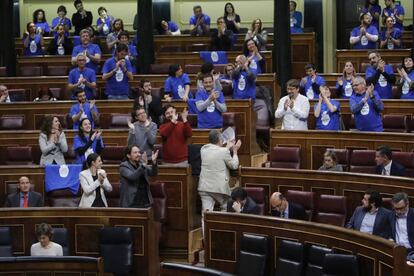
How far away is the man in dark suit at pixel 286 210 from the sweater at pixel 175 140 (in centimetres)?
200

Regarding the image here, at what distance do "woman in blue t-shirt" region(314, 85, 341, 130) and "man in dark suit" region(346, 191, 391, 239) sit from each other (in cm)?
287

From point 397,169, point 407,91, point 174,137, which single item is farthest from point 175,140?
point 407,91

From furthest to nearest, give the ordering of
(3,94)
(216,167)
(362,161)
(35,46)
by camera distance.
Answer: (35,46) < (3,94) < (362,161) < (216,167)

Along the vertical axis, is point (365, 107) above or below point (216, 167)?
above

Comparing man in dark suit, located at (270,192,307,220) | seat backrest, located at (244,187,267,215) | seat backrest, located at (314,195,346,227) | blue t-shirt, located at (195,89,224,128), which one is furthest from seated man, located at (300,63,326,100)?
man in dark suit, located at (270,192,307,220)

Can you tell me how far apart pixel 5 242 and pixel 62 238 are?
25.3 inches

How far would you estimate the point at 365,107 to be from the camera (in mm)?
12961

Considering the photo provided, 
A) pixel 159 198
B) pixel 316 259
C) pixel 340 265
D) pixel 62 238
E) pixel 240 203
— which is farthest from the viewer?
pixel 159 198

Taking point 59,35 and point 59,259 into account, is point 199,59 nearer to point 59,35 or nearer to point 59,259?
point 59,35

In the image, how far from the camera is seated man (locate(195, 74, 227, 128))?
1323 cm

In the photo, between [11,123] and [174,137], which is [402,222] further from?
[11,123]

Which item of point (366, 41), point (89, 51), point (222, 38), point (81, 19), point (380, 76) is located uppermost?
point (81, 19)

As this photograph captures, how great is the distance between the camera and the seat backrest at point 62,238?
11203mm

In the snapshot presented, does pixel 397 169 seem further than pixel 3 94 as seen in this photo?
No
